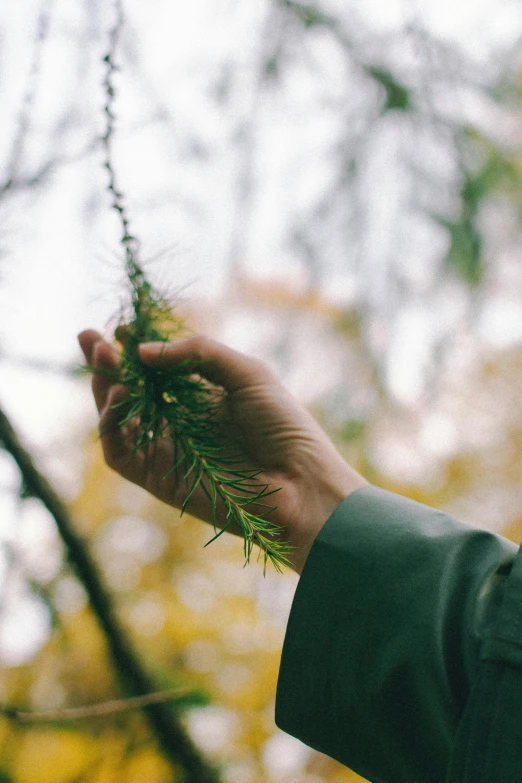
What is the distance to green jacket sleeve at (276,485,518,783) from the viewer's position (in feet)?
1.61

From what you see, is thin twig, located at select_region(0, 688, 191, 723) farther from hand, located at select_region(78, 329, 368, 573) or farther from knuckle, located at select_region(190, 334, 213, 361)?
knuckle, located at select_region(190, 334, 213, 361)

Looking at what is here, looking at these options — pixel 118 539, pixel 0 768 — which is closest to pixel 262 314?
pixel 118 539

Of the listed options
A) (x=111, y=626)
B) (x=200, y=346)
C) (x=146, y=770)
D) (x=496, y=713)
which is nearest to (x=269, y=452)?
(x=200, y=346)

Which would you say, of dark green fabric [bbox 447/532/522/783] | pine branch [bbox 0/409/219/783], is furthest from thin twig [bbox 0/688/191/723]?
dark green fabric [bbox 447/532/522/783]

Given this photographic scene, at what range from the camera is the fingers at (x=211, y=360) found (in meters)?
0.52

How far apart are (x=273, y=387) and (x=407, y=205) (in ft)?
2.84

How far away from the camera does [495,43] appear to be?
1345mm

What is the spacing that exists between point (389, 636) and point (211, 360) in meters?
0.31

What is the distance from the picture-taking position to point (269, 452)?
2.25ft

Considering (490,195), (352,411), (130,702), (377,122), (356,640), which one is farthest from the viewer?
(352,411)

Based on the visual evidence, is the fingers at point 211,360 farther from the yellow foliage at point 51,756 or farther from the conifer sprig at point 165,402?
the yellow foliage at point 51,756

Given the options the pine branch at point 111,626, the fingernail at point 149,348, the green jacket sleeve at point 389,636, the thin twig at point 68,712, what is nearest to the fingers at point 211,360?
the fingernail at point 149,348

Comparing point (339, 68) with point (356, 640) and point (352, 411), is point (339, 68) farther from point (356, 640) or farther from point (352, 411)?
point (356, 640)

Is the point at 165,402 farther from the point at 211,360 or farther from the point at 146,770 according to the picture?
the point at 146,770
